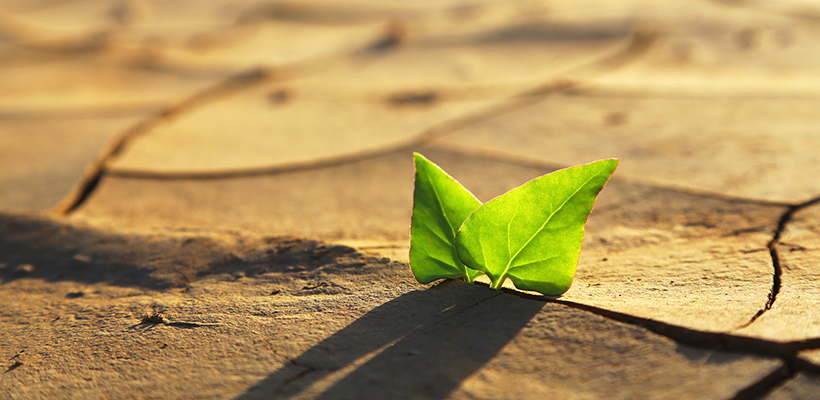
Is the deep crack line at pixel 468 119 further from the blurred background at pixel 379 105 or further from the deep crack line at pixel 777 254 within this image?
the deep crack line at pixel 777 254

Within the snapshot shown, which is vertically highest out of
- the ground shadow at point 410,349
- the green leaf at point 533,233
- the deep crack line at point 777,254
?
the green leaf at point 533,233

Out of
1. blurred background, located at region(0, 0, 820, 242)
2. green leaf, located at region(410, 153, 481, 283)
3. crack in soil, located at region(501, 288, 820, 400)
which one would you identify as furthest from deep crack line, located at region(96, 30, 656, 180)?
crack in soil, located at region(501, 288, 820, 400)

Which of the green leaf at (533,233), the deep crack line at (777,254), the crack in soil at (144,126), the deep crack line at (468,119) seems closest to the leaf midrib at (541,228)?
the green leaf at (533,233)

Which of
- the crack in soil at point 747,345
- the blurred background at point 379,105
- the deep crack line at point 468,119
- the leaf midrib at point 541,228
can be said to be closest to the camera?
the crack in soil at point 747,345

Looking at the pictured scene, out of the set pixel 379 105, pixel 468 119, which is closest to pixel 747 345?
pixel 468 119

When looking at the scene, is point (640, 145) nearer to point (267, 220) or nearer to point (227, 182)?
point (267, 220)
